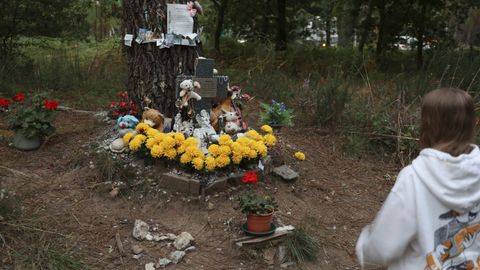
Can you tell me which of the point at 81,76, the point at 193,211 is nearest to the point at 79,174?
the point at 193,211

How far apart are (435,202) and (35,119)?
4.00m

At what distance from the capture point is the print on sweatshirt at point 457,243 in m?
1.94

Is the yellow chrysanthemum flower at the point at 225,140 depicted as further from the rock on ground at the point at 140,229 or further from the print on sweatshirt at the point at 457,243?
the print on sweatshirt at the point at 457,243

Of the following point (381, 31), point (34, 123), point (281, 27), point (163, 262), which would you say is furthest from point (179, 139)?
point (381, 31)

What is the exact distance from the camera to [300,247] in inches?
138

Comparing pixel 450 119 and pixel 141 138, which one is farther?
pixel 141 138

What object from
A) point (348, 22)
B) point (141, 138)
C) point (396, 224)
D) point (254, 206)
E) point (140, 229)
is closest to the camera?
point (396, 224)

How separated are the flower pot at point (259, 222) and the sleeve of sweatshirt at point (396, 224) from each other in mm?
1587

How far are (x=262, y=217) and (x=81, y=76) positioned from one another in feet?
18.2

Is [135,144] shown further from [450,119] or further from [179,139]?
[450,119]

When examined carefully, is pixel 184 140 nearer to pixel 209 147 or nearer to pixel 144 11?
pixel 209 147

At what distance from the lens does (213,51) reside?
41.7 ft

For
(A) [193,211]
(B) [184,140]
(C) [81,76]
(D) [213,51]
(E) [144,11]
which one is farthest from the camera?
(D) [213,51]

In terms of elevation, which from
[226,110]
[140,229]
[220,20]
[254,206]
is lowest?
[140,229]
